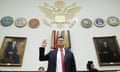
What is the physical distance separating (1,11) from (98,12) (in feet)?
11.1

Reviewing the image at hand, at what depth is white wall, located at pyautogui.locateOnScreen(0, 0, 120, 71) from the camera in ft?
19.0

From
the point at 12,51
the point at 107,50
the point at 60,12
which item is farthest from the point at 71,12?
the point at 12,51

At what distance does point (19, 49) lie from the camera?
5859 millimetres

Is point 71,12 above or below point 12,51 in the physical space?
above

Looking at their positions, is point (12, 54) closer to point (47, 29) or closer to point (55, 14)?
point (47, 29)

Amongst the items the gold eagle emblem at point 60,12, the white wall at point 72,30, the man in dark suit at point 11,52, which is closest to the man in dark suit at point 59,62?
the white wall at point 72,30

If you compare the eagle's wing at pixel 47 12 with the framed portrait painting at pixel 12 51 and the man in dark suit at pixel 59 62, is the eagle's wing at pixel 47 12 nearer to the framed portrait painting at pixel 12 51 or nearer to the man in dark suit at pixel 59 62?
the framed portrait painting at pixel 12 51

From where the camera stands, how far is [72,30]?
621cm

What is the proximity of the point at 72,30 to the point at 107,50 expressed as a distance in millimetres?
1300

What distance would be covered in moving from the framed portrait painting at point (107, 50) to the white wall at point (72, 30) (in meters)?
0.13

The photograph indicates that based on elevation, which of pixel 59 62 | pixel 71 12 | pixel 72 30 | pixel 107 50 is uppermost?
pixel 71 12

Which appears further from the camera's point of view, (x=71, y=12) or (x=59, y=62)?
(x=71, y=12)

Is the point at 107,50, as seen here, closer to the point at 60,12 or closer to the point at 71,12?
the point at 71,12

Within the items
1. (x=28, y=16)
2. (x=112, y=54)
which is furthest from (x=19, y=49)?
(x=112, y=54)
